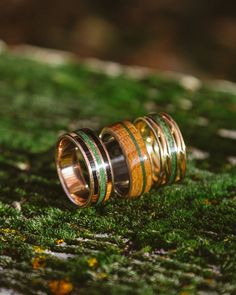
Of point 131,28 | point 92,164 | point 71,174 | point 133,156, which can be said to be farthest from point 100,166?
point 131,28

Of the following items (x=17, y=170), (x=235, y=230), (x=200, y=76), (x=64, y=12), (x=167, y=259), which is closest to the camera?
(x=167, y=259)

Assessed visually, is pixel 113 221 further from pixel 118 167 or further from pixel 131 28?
pixel 131 28

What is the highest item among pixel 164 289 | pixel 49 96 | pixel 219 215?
pixel 49 96

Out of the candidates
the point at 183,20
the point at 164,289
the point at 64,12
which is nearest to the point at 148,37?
the point at 183,20

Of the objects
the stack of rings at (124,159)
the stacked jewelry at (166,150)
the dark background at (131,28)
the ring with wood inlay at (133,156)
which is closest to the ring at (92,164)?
the stack of rings at (124,159)

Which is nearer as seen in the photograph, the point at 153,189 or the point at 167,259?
the point at 167,259

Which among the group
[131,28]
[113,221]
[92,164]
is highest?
[131,28]

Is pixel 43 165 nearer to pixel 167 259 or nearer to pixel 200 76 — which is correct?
pixel 167 259
